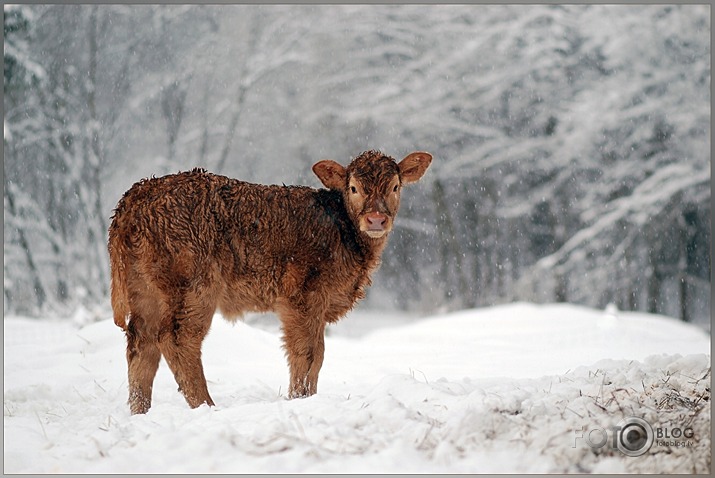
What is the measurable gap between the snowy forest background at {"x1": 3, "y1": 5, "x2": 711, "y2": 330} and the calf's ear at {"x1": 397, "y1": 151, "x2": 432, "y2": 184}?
1243cm

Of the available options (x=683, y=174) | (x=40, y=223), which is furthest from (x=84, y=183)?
(x=683, y=174)

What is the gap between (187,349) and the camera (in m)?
5.92

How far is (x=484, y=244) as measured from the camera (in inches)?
917

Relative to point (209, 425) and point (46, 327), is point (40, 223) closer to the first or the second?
point (46, 327)

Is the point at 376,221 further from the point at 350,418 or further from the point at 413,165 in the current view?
the point at 350,418

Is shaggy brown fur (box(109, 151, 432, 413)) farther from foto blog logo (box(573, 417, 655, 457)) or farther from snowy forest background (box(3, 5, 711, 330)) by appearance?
snowy forest background (box(3, 5, 711, 330))

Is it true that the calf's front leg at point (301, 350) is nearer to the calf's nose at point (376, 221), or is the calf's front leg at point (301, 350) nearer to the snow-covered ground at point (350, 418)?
the snow-covered ground at point (350, 418)

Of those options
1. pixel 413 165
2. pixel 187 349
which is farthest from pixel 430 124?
pixel 187 349

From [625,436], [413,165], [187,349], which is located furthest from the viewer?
[413,165]

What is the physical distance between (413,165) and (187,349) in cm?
250

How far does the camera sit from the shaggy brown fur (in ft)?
19.3

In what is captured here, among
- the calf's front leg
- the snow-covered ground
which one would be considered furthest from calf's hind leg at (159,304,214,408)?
the calf's front leg

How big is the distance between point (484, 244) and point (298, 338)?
694 inches

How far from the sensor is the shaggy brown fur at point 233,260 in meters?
5.89
